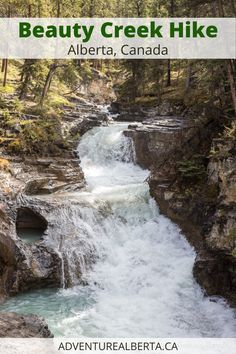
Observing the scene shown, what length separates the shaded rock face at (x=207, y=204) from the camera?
45.8 feet

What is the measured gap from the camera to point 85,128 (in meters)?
28.9

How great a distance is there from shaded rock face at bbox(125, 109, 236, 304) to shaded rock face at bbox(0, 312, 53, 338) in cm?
651

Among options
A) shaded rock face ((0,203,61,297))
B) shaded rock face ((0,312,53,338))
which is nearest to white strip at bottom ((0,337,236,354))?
shaded rock face ((0,312,53,338))

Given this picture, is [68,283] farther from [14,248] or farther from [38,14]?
[38,14]

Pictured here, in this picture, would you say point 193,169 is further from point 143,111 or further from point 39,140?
point 143,111

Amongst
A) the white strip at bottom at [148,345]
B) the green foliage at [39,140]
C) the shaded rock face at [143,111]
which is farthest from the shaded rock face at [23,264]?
the shaded rock face at [143,111]

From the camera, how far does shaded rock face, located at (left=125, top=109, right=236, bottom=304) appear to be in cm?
1397

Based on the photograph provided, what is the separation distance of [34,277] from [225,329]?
6784 mm

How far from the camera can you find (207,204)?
15992 millimetres

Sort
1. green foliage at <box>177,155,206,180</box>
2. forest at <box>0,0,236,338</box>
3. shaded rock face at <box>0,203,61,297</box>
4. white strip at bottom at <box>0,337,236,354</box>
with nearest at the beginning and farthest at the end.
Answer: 1. white strip at bottom at <box>0,337,236,354</box>
2. forest at <box>0,0,236,338</box>
3. shaded rock face at <box>0,203,61,297</box>
4. green foliage at <box>177,155,206,180</box>

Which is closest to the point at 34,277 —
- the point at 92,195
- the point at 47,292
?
the point at 47,292

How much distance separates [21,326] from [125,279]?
6502 millimetres

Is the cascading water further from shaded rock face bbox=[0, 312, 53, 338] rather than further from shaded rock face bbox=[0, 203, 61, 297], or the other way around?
shaded rock face bbox=[0, 312, 53, 338]

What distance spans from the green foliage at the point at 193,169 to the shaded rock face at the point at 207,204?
229 mm
